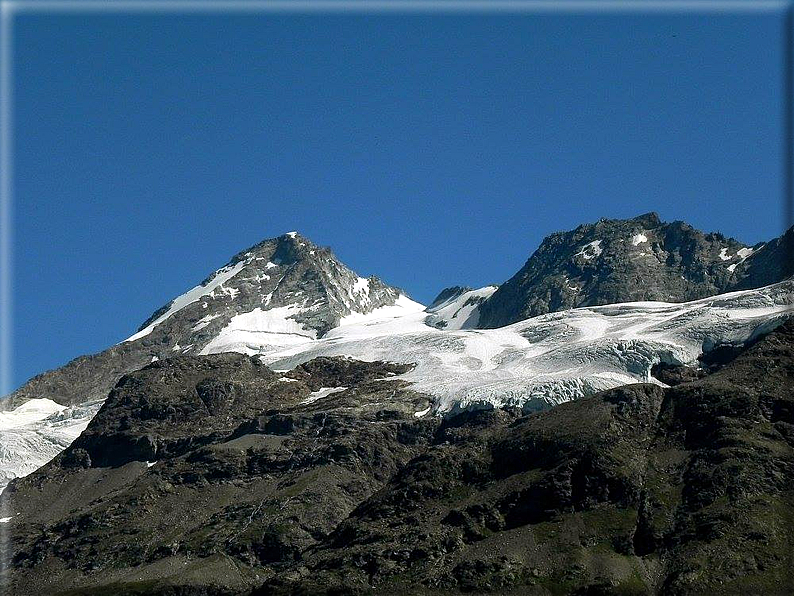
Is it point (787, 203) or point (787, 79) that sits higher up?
point (787, 79)

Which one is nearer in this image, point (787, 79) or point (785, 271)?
point (787, 79)

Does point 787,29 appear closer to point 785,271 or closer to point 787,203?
point 787,203

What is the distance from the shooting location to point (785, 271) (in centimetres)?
7281

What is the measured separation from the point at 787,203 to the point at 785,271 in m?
9.15

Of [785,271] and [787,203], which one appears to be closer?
[787,203]

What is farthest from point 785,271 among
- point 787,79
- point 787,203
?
point 787,79

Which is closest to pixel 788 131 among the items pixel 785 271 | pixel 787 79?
pixel 787 79

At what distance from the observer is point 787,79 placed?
62938 millimetres

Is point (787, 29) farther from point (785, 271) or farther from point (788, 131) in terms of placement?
point (785, 271)

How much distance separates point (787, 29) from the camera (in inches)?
2470

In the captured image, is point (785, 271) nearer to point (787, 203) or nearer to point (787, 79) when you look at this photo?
point (787, 203)

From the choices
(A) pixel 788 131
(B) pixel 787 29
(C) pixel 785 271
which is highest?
(B) pixel 787 29

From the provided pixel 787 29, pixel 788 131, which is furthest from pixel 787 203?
pixel 787 29

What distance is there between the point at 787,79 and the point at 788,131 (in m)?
2.87
